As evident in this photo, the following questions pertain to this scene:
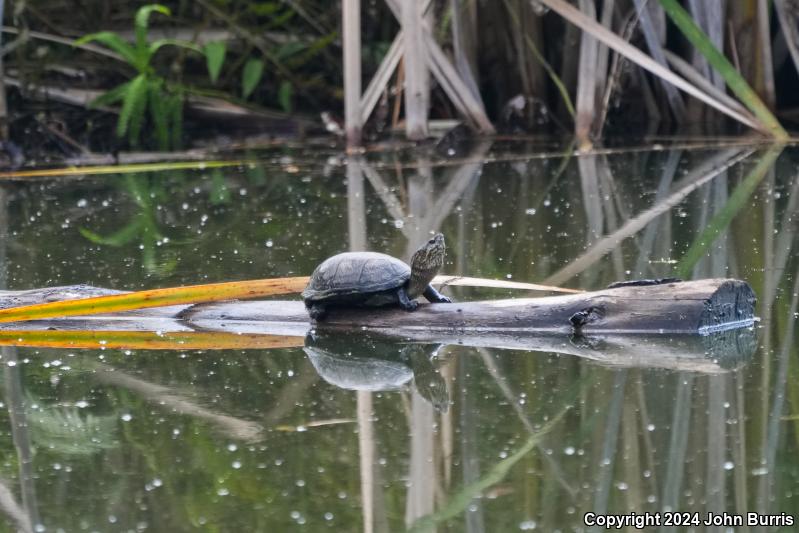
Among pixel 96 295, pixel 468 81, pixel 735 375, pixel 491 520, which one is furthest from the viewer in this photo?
pixel 468 81

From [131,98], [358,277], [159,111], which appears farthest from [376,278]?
[159,111]

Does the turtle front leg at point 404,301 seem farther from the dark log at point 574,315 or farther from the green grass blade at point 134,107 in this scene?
the green grass blade at point 134,107

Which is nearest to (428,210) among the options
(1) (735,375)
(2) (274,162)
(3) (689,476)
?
(2) (274,162)

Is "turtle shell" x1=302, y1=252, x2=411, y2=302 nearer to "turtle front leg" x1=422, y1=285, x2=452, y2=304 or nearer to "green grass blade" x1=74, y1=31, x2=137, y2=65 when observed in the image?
"turtle front leg" x1=422, y1=285, x2=452, y2=304

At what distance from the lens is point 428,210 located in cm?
680

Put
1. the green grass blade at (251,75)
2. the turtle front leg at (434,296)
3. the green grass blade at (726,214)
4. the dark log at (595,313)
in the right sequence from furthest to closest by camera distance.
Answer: the green grass blade at (251,75), the green grass blade at (726,214), the turtle front leg at (434,296), the dark log at (595,313)

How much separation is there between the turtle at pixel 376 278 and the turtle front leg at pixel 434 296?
5cm

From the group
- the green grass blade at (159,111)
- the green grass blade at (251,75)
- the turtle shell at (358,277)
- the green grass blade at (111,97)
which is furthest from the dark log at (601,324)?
the green grass blade at (251,75)

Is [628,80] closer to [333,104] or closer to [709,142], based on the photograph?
[709,142]

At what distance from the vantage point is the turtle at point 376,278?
406 cm

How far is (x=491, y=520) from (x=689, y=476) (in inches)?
19.2

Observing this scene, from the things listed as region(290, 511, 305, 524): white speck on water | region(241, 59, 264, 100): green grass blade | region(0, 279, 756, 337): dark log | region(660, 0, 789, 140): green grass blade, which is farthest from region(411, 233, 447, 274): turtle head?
region(241, 59, 264, 100): green grass blade

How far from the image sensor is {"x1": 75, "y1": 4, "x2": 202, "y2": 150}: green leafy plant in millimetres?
9469

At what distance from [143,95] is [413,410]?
6.52 metres
